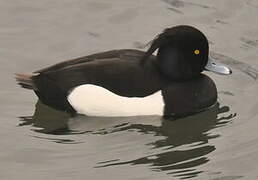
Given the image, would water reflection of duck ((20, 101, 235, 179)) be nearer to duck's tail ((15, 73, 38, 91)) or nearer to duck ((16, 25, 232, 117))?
duck ((16, 25, 232, 117))

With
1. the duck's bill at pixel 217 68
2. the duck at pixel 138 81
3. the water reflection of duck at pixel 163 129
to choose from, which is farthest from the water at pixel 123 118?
the duck's bill at pixel 217 68

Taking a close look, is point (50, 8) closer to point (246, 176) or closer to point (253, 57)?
point (253, 57)

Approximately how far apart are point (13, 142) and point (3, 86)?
108cm

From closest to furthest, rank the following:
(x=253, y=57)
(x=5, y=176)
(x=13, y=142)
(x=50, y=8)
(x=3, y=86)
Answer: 1. (x=5, y=176)
2. (x=13, y=142)
3. (x=3, y=86)
4. (x=253, y=57)
5. (x=50, y=8)

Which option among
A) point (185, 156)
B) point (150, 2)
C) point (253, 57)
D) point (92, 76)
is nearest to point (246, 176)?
point (185, 156)

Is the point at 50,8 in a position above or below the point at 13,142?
above

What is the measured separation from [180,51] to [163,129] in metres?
0.71

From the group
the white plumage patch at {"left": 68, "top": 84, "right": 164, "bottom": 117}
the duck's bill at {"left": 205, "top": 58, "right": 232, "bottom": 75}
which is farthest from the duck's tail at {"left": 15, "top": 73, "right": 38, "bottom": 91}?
the duck's bill at {"left": 205, "top": 58, "right": 232, "bottom": 75}

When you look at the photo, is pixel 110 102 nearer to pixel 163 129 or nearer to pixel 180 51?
pixel 163 129

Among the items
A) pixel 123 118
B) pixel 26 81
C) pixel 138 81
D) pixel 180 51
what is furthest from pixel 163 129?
pixel 26 81

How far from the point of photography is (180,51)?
308 inches

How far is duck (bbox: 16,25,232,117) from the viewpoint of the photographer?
7629 millimetres

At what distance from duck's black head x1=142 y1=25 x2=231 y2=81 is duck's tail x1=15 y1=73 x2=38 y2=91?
102cm

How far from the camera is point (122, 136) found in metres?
7.49
